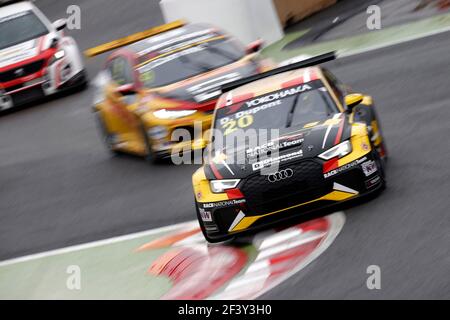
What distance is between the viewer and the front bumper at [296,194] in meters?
11.2

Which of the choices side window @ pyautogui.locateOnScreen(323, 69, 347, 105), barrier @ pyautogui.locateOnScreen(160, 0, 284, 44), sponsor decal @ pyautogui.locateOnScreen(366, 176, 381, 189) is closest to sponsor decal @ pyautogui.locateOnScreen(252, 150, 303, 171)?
sponsor decal @ pyautogui.locateOnScreen(366, 176, 381, 189)

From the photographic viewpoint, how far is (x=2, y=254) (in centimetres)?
1406

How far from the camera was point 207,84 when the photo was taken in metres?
16.0

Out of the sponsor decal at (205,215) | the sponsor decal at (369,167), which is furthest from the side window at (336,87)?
the sponsor decal at (205,215)

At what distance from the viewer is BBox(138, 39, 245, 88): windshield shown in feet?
54.5

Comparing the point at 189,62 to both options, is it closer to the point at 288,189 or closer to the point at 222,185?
the point at 222,185

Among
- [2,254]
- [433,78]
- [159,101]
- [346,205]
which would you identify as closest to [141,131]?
[159,101]

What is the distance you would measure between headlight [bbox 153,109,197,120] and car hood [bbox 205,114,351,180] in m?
3.85

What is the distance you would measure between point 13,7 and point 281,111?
47.4 ft

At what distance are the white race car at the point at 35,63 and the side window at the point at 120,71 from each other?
17.1 feet

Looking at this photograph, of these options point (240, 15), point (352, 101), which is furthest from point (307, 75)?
point (240, 15)
